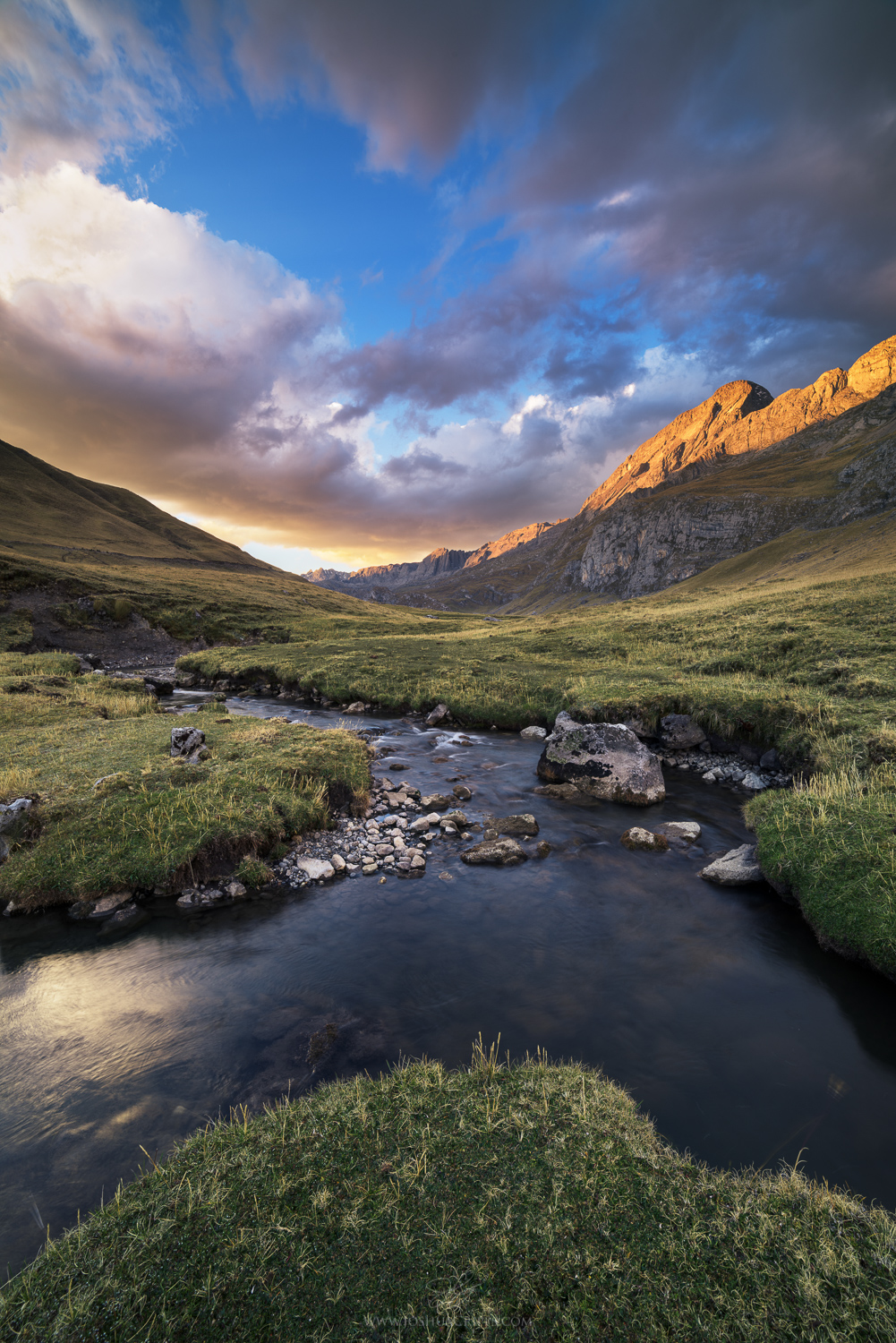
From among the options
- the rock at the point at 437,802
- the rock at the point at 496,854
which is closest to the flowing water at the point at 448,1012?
the rock at the point at 496,854

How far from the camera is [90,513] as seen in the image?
559ft

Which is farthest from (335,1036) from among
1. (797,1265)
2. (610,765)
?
(610,765)

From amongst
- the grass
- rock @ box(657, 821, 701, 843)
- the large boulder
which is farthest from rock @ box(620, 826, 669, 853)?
the grass

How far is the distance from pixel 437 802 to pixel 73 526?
180 metres

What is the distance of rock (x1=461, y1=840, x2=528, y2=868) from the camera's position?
14320mm

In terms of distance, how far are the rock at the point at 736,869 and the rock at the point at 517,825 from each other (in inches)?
197

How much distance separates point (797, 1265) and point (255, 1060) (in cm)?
746

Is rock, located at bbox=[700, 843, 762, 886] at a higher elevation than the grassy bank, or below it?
below

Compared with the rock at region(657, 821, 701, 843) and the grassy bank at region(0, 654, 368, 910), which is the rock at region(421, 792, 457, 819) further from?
the rock at region(657, 821, 701, 843)

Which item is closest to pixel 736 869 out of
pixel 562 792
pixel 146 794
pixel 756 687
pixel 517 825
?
pixel 517 825

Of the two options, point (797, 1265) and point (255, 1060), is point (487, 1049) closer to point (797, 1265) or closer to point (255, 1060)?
point (255, 1060)

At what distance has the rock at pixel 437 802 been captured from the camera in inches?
691

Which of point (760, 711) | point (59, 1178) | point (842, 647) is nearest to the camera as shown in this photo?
point (59, 1178)

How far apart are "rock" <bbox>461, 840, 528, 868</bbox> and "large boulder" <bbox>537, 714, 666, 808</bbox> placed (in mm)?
5558
